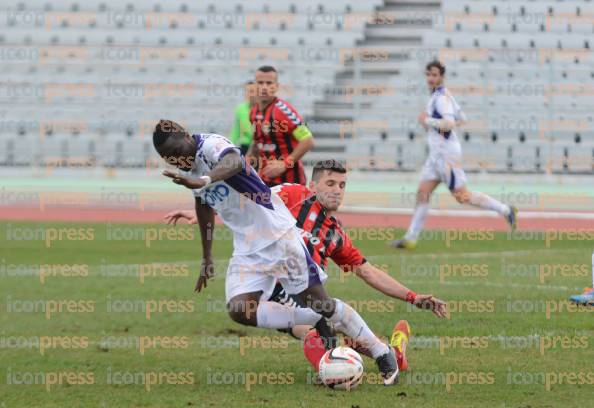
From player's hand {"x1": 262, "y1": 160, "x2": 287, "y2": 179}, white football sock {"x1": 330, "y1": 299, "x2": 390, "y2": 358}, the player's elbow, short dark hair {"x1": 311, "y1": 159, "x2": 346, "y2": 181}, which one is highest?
short dark hair {"x1": 311, "y1": 159, "x2": 346, "y2": 181}

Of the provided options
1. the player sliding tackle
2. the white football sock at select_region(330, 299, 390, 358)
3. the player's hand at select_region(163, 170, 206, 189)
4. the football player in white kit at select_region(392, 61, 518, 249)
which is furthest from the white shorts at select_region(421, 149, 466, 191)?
the player's hand at select_region(163, 170, 206, 189)

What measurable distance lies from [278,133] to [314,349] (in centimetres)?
380

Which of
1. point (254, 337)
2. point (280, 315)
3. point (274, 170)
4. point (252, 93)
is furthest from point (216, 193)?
point (252, 93)

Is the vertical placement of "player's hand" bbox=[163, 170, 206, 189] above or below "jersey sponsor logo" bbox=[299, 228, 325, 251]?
above

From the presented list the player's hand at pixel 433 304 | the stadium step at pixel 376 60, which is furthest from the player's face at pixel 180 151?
the stadium step at pixel 376 60

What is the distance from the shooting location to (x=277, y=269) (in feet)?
21.1

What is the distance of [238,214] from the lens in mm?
6449

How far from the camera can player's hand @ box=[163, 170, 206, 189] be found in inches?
208

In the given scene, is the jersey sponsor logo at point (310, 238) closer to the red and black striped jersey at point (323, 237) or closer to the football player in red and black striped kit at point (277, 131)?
the red and black striped jersey at point (323, 237)

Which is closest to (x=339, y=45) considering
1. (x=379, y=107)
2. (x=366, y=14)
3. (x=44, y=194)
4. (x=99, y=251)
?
(x=366, y=14)

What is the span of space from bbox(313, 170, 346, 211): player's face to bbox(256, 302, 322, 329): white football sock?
65 cm

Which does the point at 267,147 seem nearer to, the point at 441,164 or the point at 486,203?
the point at 441,164

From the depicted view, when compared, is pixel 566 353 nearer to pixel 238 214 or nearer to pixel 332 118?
pixel 238 214

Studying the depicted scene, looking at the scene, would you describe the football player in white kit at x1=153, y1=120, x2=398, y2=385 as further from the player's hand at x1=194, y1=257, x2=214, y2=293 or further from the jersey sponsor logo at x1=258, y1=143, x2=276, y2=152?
the jersey sponsor logo at x1=258, y1=143, x2=276, y2=152
